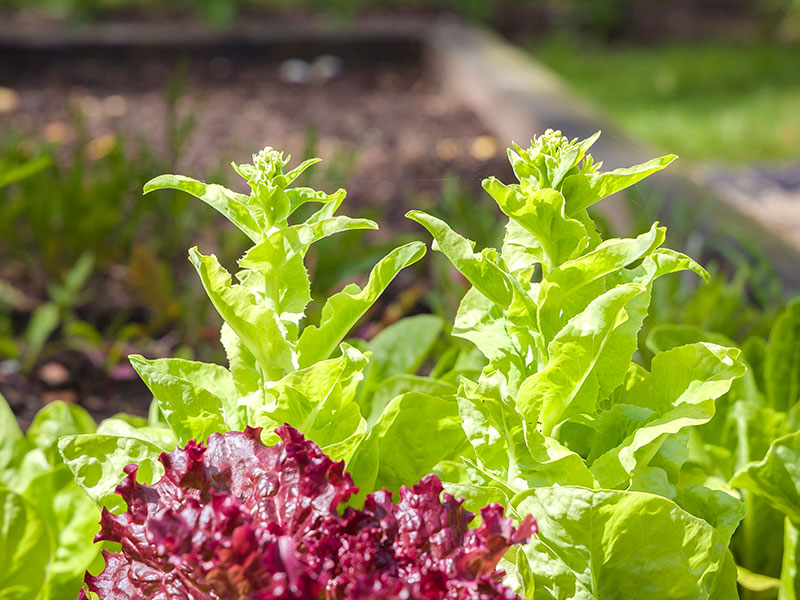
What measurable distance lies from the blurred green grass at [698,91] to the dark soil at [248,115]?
3.97ft

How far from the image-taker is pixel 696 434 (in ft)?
4.42

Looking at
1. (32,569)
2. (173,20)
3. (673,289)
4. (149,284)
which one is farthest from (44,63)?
(32,569)

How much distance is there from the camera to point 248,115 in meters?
5.28

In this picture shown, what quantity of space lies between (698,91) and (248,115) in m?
3.41

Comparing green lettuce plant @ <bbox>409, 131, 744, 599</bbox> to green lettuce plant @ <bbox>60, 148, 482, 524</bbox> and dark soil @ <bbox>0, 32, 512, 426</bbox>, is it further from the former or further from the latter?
dark soil @ <bbox>0, 32, 512, 426</bbox>

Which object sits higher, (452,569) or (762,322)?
(452,569)

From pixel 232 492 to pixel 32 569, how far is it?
0.44m

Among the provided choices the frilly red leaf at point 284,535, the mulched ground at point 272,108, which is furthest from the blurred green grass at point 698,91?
the frilly red leaf at point 284,535

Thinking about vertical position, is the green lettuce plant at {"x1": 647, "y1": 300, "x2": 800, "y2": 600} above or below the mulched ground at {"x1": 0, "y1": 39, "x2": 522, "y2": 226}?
above

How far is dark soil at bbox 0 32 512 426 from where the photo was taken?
3010mm

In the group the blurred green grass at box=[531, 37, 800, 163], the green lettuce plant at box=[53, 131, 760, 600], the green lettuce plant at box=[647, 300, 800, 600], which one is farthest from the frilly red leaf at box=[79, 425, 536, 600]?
the blurred green grass at box=[531, 37, 800, 163]

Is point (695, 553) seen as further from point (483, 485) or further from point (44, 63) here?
point (44, 63)

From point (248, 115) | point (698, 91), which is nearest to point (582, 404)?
point (248, 115)

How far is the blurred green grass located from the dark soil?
121 centimetres
